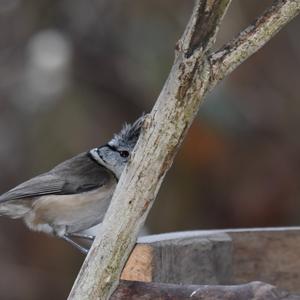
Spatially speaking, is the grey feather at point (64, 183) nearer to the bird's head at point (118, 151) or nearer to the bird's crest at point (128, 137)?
the bird's head at point (118, 151)

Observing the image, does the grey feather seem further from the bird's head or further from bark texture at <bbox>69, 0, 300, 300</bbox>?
bark texture at <bbox>69, 0, 300, 300</bbox>

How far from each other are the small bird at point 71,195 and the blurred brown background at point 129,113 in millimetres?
2205

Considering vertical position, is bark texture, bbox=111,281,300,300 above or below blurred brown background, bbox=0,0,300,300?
below

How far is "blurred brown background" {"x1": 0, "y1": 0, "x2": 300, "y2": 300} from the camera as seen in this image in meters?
7.02

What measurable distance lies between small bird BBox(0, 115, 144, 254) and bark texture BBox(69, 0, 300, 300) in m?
1.76

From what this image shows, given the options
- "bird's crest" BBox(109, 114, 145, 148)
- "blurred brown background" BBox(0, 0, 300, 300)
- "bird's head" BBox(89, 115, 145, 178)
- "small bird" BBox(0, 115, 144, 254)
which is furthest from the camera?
"blurred brown background" BBox(0, 0, 300, 300)

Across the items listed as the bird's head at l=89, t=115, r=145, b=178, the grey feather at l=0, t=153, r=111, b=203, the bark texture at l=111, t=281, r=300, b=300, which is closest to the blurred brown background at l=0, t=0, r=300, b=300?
the bird's head at l=89, t=115, r=145, b=178

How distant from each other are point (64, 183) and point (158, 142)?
205cm

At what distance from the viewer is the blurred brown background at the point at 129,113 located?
23.0 feet

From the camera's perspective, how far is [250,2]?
732 cm

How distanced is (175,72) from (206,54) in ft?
0.33

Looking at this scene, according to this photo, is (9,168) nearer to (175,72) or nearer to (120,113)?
(120,113)

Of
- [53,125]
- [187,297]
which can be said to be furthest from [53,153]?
[187,297]

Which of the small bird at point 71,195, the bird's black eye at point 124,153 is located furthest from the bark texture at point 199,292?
the bird's black eye at point 124,153
